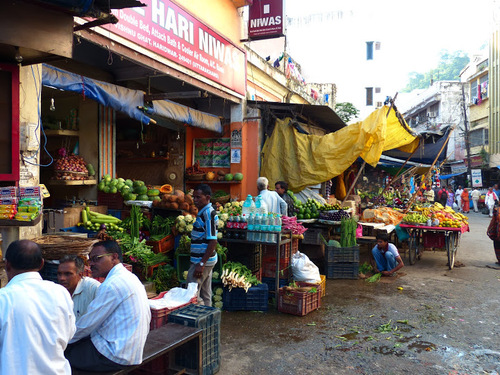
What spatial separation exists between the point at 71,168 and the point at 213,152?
4.57 metres

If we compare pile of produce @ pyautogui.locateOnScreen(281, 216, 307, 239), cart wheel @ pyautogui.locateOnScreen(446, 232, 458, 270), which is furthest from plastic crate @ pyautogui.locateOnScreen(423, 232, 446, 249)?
pile of produce @ pyautogui.locateOnScreen(281, 216, 307, 239)

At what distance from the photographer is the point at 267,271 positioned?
280 inches

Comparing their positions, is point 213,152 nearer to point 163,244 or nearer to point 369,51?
point 163,244

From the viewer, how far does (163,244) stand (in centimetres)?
748

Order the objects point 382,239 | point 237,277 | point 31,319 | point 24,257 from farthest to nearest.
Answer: point 382,239 < point 237,277 < point 24,257 < point 31,319

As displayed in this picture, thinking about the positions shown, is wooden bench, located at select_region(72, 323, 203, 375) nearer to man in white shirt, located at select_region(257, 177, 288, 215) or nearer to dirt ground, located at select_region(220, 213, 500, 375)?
dirt ground, located at select_region(220, 213, 500, 375)

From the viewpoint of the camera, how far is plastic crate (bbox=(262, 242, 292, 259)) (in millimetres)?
7172

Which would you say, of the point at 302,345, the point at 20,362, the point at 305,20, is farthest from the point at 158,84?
the point at 305,20

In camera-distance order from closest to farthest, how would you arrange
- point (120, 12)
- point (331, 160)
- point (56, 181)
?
1. point (120, 12)
2. point (56, 181)
3. point (331, 160)

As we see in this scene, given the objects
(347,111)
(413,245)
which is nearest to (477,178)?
(347,111)

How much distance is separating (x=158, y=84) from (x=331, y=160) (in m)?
4.85

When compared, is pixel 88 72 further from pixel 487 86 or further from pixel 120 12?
pixel 487 86

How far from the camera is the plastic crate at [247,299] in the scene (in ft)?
21.1

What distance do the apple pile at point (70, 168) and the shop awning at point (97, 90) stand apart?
159cm
